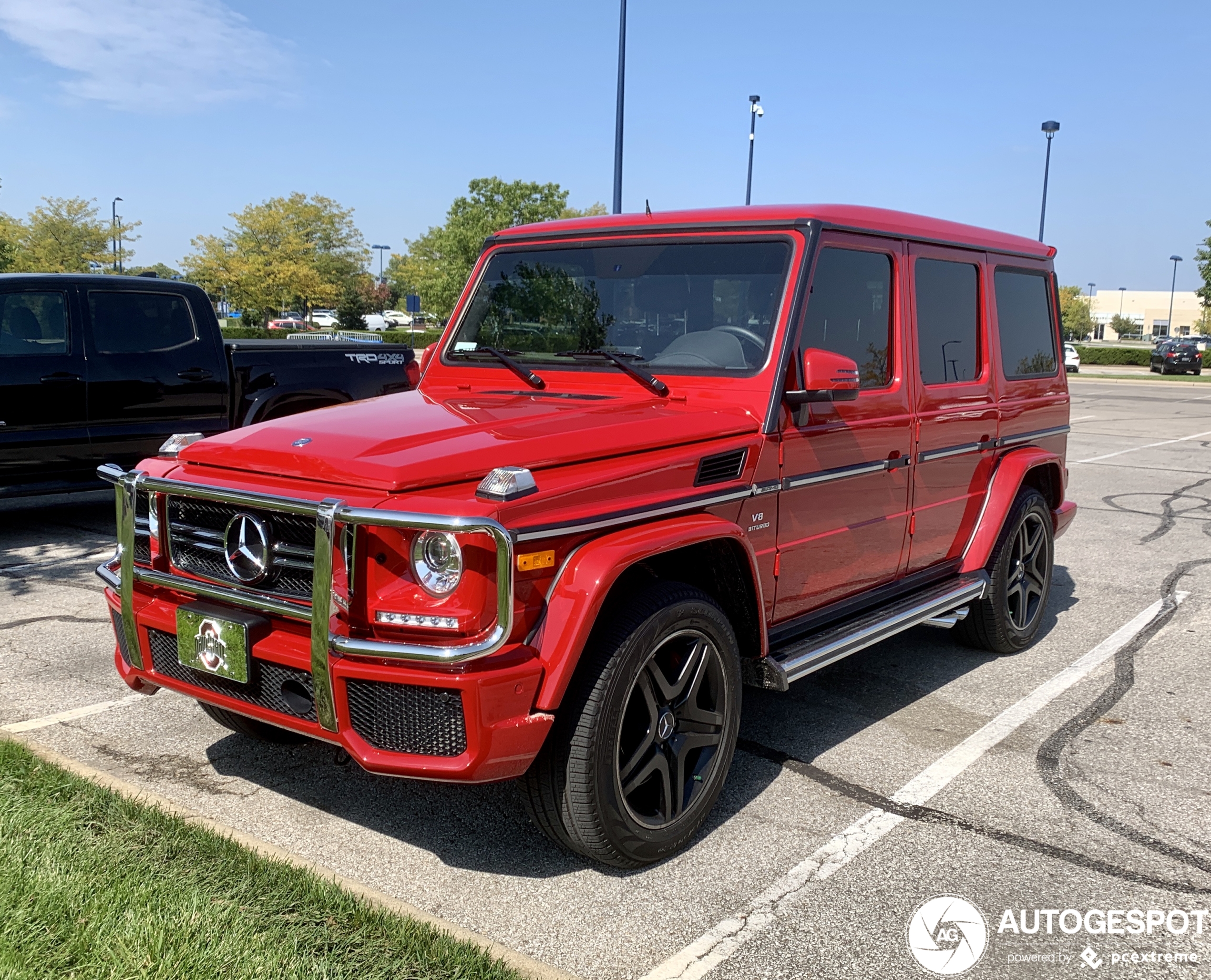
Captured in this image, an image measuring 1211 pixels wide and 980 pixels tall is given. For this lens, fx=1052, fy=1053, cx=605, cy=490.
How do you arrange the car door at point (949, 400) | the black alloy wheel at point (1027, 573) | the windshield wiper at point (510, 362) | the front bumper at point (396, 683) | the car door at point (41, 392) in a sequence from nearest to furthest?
the front bumper at point (396, 683) < the windshield wiper at point (510, 362) < the car door at point (949, 400) < the black alloy wheel at point (1027, 573) < the car door at point (41, 392)

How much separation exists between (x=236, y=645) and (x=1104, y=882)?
2770 millimetres

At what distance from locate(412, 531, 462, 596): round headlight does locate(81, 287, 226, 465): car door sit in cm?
610

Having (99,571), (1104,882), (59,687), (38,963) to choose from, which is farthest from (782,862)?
(59,687)

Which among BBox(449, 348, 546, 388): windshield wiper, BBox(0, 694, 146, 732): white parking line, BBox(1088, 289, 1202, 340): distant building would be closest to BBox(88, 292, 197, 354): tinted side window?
BBox(0, 694, 146, 732): white parking line

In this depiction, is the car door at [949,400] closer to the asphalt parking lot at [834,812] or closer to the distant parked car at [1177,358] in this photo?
the asphalt parking lot at [834,812]

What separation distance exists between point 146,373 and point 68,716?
4.37 meters

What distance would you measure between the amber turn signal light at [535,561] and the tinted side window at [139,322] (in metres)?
6.37

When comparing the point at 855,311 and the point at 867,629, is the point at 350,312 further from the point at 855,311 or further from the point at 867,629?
the point at 867,629

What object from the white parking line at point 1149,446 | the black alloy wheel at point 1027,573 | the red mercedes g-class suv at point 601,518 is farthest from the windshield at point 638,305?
the white parking line at point 1149,446

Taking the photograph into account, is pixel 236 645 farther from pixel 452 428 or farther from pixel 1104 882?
pixel 1104 882

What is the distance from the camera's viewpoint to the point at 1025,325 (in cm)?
570

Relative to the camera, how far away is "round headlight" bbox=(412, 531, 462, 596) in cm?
284

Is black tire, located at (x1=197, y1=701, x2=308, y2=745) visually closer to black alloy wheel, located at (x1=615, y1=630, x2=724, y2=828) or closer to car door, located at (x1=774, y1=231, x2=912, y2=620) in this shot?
black alloy wheel, located at (x1=615, y1=630, x2=724, y2=828)

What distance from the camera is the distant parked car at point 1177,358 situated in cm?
4562
